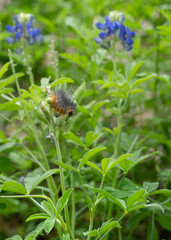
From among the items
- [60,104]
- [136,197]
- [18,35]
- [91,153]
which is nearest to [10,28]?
[18,35]

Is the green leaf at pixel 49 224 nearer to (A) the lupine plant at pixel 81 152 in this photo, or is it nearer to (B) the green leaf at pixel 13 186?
(A) the lupine plant at pixel 81 152

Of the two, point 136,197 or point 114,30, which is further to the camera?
point 114,30

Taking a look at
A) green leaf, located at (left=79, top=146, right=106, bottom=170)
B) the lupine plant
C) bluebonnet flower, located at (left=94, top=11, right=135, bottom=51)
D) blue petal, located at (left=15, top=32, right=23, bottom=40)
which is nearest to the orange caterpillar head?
the lupine plant

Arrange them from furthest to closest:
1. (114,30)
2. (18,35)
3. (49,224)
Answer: (18,35) < (114,30) < (49,224)

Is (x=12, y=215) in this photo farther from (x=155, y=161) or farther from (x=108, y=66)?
(x=108, y=66)

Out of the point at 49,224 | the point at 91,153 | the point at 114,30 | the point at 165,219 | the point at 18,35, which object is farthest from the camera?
the point at 18,35

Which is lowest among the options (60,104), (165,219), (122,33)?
(165,219)

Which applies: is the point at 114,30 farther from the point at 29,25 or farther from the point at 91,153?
the point at 91,153

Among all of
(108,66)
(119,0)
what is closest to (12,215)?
(108,66)

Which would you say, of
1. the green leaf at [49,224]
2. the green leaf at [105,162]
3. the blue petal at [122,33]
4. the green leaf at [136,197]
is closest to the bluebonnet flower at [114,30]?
the blue petal at [122,33]
